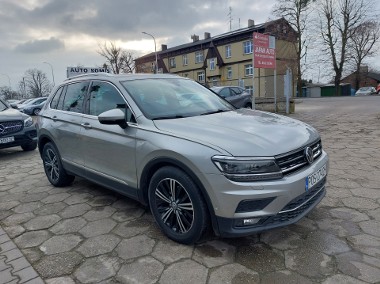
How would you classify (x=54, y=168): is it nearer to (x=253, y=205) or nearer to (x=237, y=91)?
(x=253, y=205)

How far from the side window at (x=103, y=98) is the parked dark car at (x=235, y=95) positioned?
33.2 feet

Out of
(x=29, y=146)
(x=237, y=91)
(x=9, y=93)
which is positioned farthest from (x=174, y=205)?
(x=9, y=93)

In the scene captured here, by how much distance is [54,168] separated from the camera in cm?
492

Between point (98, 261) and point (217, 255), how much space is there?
1081mm

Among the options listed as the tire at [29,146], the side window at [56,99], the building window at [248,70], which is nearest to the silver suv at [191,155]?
the side window at [56,99]

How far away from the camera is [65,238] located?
10.7ft

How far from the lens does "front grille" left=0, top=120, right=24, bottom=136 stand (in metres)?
7.28

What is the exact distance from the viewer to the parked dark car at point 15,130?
24.0 feet

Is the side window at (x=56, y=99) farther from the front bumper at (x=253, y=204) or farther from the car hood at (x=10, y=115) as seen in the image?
the front bumper at (x=253, y=204)

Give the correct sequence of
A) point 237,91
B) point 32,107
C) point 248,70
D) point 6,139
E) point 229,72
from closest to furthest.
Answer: point 6,139, point 237,91, point 32,107, point 248,70, point 229,72

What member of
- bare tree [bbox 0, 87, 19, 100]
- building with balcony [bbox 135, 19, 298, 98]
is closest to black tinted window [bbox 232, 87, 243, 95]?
building with balcony [bbox 135, 19, 298, 98]

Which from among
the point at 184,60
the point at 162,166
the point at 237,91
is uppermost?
the point at 184,60

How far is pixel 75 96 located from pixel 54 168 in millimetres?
1313

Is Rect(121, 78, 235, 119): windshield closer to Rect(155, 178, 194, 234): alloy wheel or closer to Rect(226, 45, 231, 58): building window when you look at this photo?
Rect(155, 178, 194, 234): alloy wheel
